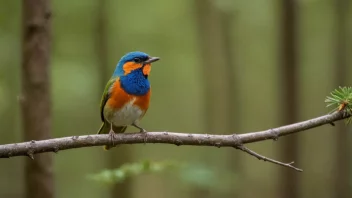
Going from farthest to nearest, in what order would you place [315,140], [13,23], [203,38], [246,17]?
[315,140] < [246,17] < [203,38] < [13,23]

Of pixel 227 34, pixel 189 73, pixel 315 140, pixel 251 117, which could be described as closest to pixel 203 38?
pixel 227 34

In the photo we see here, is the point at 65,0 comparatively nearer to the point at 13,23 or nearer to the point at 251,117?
the point at 13,23

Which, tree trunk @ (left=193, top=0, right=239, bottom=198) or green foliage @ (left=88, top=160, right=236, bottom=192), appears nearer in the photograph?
green foliage @ (left=88, top=160, right=236, bottom=192)

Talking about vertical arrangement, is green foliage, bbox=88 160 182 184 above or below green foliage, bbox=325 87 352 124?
below

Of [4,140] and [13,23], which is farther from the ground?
[13,23]

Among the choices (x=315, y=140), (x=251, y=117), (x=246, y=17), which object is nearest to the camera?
(x=246, y=17)

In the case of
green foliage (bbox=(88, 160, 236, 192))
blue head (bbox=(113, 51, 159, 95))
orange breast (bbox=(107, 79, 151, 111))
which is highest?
blue head (bbox=(113, 51, 159, 95))

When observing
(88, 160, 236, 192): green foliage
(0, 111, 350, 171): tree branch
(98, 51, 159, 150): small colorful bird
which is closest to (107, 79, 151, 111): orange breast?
(98, 51, 159, 150): small colorful bird

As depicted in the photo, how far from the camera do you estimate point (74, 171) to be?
19.4 meters

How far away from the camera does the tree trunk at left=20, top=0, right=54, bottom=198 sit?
4145mm

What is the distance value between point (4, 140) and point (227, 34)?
7.18m

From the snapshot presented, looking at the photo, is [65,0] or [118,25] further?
[118,25]

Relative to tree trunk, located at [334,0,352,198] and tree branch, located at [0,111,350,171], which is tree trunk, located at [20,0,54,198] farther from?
tree trunk, located at [334,0,352,198]

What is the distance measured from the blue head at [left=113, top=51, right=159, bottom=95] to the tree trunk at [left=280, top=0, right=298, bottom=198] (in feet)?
11.0
